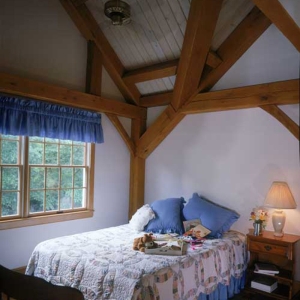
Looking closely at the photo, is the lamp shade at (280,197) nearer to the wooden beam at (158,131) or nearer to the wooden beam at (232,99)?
the wooden beam at (232,99)

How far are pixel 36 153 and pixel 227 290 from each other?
276 cm

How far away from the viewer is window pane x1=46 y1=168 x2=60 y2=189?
13.3 feet

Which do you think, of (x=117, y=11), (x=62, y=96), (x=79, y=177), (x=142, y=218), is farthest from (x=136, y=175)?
(x=117, y=11)

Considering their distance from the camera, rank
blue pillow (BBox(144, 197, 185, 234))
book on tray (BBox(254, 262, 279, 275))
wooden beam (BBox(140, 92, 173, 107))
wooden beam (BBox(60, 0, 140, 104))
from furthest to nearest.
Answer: wooden beam (BBox(140, 92, 173, 107)), wooden beam (BBox(60, 0, 140, 104)), blue pillow (BBox(144, 197, 185, 234)), book on tray (BBox(254, 262, 279, 275))

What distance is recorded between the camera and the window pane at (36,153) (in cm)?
386

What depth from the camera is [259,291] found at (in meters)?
3.26

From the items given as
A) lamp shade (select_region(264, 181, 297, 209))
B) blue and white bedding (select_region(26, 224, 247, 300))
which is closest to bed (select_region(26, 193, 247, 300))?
blue and white bedding (select_region(26, 224, 247, 300))

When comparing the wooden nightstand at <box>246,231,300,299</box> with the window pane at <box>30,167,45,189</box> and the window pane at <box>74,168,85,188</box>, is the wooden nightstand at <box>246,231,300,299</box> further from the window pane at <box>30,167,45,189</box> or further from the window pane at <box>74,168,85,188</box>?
the window pane at <box>30,167,45,189</box>

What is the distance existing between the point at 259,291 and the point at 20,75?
3.61 metres

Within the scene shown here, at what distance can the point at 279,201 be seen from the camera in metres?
3.28

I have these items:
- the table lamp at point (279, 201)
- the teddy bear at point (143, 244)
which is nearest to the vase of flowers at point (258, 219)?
the table lamp at point (279, 201)

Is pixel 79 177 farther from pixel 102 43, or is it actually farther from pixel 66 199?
pixel 102 43

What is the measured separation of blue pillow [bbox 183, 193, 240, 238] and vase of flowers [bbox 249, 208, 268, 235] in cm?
27

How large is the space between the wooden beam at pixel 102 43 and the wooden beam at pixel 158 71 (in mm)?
155
